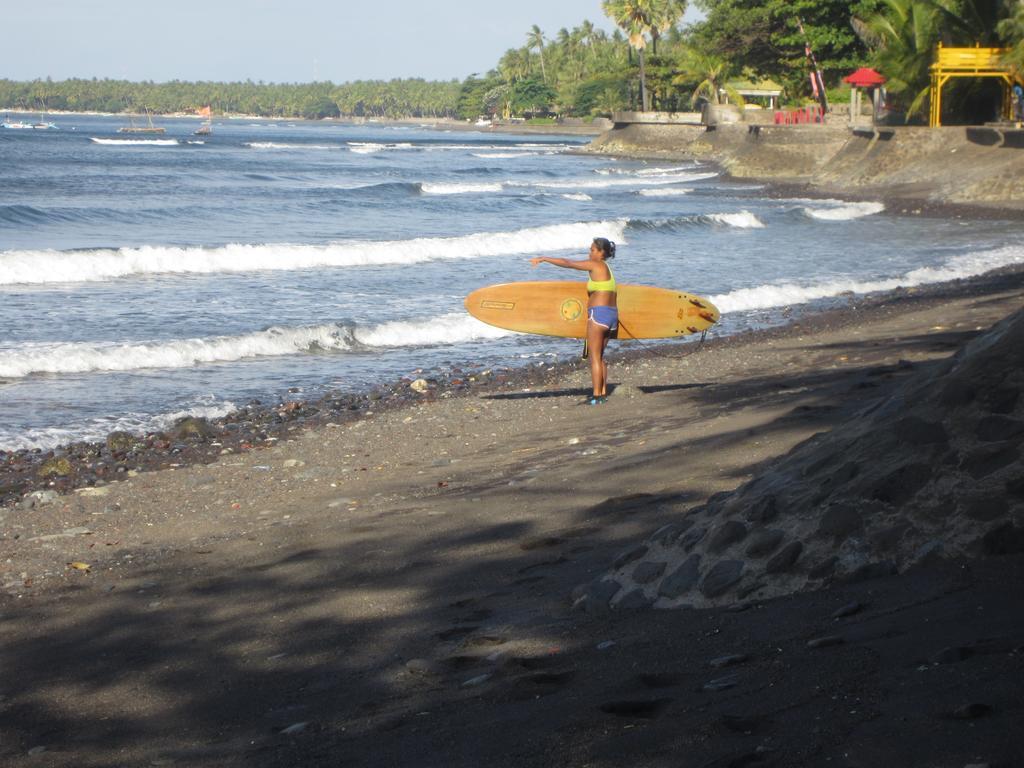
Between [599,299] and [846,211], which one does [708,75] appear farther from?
[599,299]

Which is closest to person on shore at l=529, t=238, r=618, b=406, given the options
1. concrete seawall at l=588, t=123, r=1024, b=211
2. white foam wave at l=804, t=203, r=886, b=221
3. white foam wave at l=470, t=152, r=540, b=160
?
concrete seawall at l=588, t=123, r=1024, b=211

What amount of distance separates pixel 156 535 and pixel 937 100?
40.9 meters

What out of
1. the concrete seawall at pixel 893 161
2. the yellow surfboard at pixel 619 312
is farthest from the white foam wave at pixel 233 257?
the concrete seawall at pixel 893 161

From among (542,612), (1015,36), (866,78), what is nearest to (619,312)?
(542,612)

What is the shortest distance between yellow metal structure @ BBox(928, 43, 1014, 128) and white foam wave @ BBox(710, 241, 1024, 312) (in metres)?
22.4

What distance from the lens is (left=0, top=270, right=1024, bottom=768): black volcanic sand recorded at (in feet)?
10.9

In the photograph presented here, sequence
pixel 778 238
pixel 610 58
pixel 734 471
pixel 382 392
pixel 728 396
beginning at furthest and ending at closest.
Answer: pixel 610 58 < pixel 778 238 < pixel 382 392 < pixel 728 396 < pixel 734 471

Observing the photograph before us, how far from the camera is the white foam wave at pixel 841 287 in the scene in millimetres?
17703

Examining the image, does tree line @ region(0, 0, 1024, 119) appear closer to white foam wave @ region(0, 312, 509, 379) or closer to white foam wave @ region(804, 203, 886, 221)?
white foam wave @ region(804, 203, 886, 221)

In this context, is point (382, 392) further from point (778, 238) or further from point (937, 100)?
point (937, 100)

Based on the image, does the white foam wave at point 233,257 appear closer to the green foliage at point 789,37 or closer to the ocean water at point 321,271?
the ocean water at point 321,271

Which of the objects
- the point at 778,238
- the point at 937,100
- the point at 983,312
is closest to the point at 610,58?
the point at 937,100

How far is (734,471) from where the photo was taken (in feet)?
21.2

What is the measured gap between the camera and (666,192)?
163 feet
